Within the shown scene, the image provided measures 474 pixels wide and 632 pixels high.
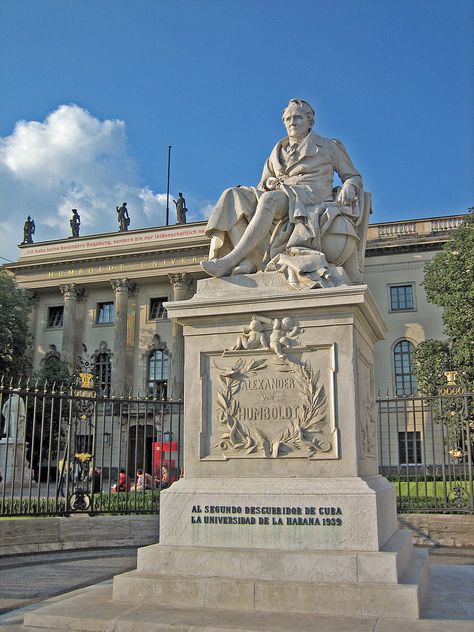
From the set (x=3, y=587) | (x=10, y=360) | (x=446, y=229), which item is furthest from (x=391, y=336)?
(x=3, y=587)

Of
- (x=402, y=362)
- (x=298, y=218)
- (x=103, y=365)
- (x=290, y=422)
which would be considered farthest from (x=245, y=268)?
(x=103, y=365)

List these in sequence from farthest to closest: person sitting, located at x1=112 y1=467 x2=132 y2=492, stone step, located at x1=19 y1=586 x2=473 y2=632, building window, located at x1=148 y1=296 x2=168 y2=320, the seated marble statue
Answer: building window, located at x1=148 y1=296 x2=168 y2=320
person sitting, located at x1=112 y1=467 x2=132 y2=492
the seated marble statue
stone step, located at x1=19 y1=586 x2=473 y2=632

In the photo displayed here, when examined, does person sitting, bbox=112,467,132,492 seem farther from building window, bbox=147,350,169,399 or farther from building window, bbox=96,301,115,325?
building window, bbox=96,301,115,325

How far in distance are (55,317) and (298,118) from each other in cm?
5108

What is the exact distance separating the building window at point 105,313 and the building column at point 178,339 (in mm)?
6042

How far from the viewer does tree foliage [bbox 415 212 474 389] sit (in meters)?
30.7

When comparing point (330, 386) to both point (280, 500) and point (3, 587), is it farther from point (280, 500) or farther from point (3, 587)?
point (3, 587)

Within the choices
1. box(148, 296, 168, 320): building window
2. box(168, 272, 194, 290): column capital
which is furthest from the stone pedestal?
box(148, 296, 168, 320): building window

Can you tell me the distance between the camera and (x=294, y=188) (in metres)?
6.33

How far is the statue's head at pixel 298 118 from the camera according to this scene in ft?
21.9

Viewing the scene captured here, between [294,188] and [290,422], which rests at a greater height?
[294,188]

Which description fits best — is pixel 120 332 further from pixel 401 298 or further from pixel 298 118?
pixel 298 118

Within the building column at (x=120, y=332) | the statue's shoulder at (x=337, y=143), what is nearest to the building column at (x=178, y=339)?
the building column at (x=120, y=332)

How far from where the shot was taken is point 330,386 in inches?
213
